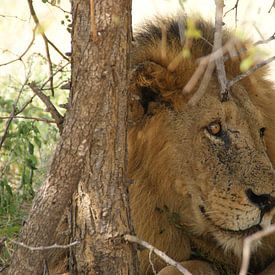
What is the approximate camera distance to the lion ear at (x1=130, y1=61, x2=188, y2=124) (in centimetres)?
399

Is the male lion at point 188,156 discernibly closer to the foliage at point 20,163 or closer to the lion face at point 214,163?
the lion face at point 214,163

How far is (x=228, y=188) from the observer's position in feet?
12.4

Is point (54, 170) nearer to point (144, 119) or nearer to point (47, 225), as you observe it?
point (47, 225)

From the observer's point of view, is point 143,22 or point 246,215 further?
point 143,22

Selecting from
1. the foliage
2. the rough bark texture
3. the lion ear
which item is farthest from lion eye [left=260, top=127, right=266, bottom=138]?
the foliage

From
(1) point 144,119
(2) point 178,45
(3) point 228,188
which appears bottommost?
(3) point 228,188

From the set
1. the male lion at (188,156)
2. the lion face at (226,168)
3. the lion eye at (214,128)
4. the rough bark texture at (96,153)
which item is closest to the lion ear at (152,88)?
the male lion at (188,156)

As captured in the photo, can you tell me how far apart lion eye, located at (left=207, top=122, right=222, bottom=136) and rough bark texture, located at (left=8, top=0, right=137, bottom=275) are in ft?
2.37

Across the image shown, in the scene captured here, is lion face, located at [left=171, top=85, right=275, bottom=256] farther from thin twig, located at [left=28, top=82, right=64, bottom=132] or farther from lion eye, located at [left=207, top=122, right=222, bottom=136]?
thin twig, located at [left=28, top=82, right=64, bottom=132]

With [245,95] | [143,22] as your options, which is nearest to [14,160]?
[143,22]

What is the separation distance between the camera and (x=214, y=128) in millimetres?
3969

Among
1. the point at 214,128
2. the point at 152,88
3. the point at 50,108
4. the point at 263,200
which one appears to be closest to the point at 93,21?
the point at 50,108

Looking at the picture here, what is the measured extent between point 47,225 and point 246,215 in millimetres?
911

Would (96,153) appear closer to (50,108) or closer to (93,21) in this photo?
(50,108)
